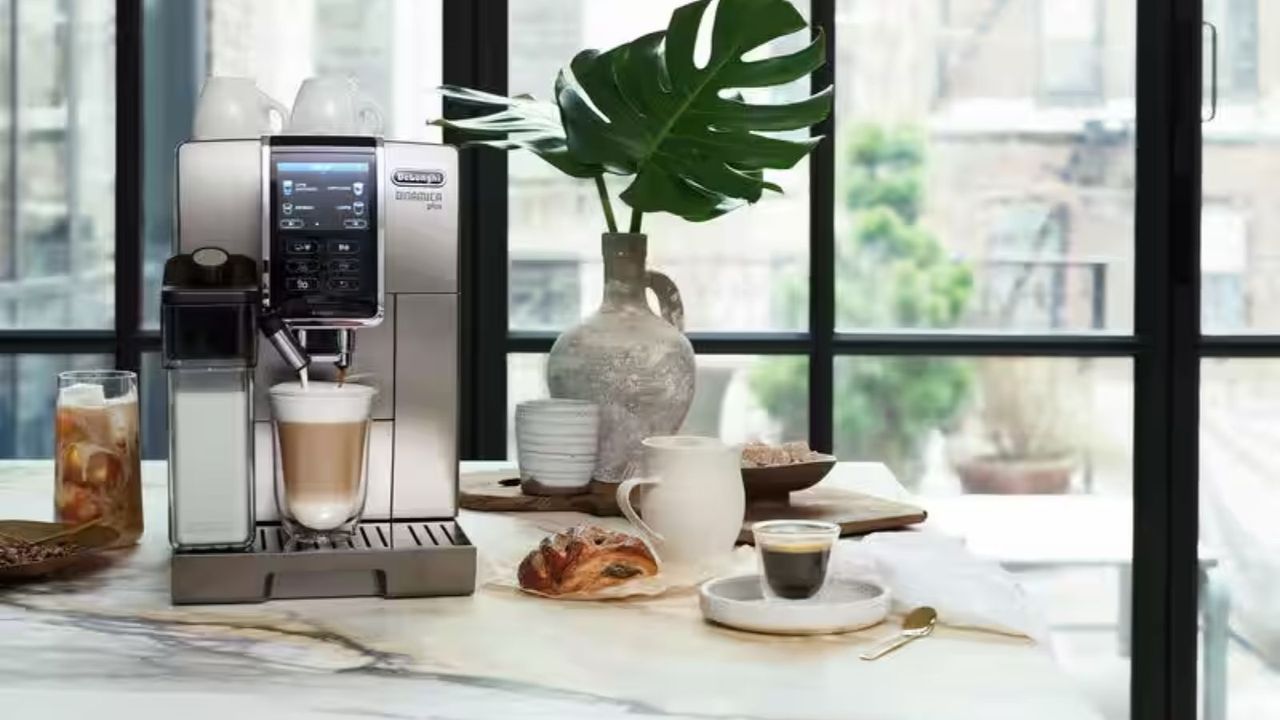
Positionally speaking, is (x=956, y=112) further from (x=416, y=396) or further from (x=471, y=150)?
(x=416, y=396)

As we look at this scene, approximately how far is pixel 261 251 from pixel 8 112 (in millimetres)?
2122

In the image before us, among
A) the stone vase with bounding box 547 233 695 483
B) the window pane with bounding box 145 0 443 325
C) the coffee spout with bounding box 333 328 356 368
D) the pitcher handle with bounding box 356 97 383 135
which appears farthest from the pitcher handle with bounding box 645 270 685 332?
the window pane with bounding box 145 0 443 325

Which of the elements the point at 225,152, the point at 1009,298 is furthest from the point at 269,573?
the point at 1009,298

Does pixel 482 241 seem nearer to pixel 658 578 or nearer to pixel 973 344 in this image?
pixel 973 344

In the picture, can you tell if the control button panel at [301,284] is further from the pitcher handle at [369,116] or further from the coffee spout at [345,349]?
the pitcher handle at [369,116]

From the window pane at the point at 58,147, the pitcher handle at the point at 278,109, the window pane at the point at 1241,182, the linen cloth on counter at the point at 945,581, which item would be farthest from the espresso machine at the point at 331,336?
the window pane at the point at 1241,182

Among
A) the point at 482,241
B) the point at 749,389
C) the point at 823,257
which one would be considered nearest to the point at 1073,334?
the point at 823,257

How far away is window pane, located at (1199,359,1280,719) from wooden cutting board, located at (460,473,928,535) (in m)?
1.62

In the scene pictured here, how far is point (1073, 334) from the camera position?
134 inches

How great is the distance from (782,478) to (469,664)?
0.72 metres

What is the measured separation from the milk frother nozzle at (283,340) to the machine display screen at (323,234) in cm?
2

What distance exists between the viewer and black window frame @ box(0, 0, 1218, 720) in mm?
3322

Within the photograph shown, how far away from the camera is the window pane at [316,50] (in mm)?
3406

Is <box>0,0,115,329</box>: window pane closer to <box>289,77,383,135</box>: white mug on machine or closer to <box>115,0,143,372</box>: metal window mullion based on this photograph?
<box>115,0,143,372</box>: metal window mullion
